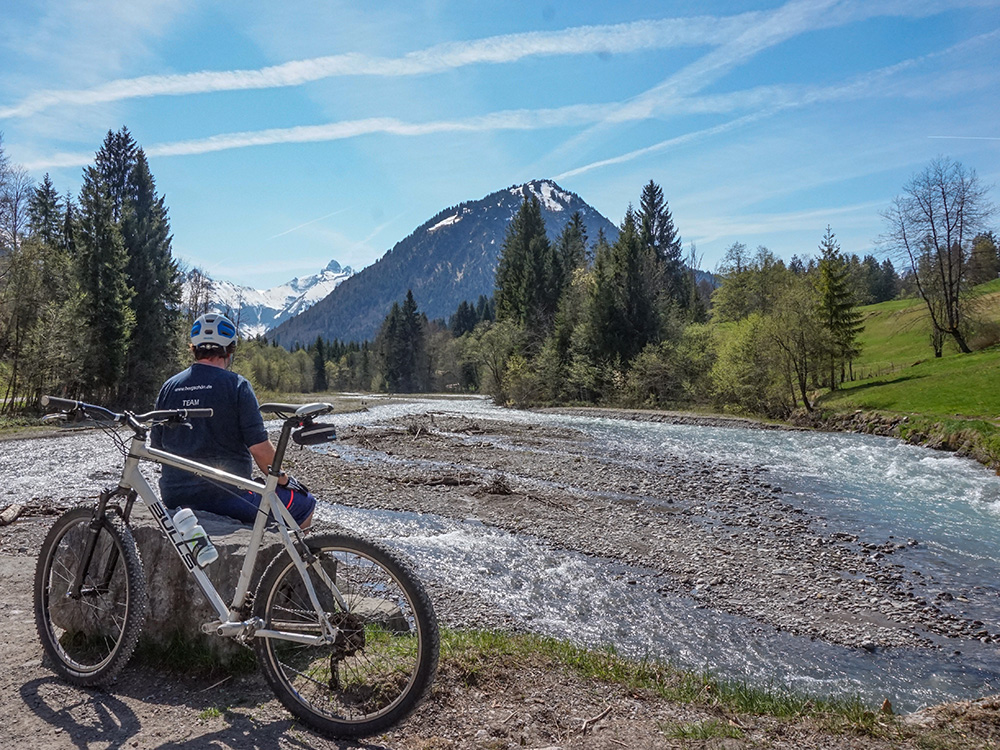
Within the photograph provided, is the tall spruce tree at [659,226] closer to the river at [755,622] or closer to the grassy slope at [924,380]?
the grassy slope at [924,380]

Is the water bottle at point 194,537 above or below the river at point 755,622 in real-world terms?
above

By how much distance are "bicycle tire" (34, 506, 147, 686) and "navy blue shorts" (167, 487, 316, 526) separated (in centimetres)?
55

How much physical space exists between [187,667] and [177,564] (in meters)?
0.77

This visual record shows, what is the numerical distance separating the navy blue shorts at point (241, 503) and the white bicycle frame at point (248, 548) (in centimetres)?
54

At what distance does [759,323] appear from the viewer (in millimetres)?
41344

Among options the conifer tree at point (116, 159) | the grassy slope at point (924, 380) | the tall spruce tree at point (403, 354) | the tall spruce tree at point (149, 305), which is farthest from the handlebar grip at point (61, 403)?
the tall spruce tree at point (403, 354)

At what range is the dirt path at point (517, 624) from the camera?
3.85 meters

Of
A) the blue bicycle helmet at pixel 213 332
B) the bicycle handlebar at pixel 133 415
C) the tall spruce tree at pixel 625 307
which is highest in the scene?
the tall spruce tree at pixel 625 307

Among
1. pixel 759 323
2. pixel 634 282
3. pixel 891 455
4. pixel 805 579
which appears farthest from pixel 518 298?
pixel 805 579

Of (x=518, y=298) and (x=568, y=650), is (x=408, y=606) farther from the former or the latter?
(x=518, y=298)

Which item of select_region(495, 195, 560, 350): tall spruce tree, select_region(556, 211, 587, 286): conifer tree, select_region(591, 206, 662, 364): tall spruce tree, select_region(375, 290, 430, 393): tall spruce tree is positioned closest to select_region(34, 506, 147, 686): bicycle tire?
select_region(591, 206, 662, 364): tall spruce tree

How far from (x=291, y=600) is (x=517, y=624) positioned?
482 centimetres

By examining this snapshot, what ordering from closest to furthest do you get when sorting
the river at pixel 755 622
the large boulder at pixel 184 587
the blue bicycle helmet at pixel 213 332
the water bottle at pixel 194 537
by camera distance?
the water bottle at pixel 194 537 < the large boulder at pixel 184 587 < the blue bicycle helmet at pixel 213 332 < the river at pixel 755 622

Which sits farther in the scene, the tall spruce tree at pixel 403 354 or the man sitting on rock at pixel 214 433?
the tall spruce tree at pixel 403 354
